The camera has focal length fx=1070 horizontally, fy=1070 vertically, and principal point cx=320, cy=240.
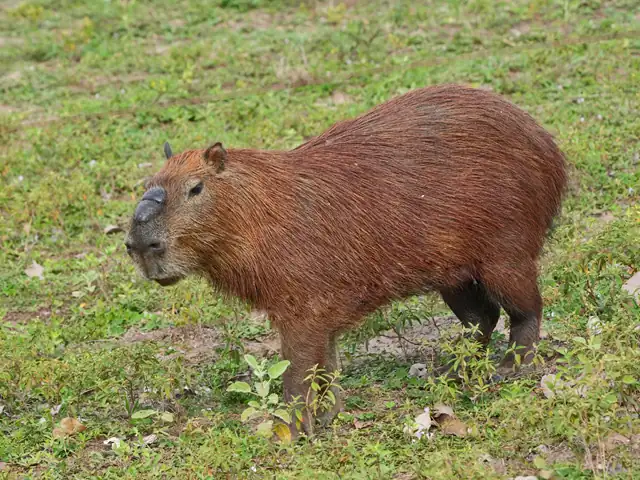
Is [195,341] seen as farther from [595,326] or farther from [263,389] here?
[595,326]

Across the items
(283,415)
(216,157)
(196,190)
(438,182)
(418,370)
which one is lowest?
(418,370)

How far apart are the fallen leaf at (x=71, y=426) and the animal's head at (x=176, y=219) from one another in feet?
2.88

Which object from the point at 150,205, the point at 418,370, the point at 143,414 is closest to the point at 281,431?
the point at 143,414

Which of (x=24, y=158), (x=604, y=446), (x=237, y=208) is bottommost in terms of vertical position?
(x=24, y=158)

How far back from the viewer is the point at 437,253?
17.5 feet

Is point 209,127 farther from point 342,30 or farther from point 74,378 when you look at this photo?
point 74,378

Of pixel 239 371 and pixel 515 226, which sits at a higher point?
pixel 515 226

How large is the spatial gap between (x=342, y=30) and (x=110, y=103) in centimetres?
253

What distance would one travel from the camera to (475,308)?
5875 millimetres

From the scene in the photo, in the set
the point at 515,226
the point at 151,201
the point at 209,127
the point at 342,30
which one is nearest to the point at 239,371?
the point at 151,201

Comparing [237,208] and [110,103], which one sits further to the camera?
[110,103]

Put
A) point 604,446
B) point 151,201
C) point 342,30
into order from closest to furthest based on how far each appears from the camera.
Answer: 1. point 604,446
2. point 151,201
3. point 342,30

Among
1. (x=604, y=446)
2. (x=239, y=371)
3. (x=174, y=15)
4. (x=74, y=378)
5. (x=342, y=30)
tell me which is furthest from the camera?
(x=174, y=15)

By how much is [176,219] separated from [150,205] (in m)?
0.14
